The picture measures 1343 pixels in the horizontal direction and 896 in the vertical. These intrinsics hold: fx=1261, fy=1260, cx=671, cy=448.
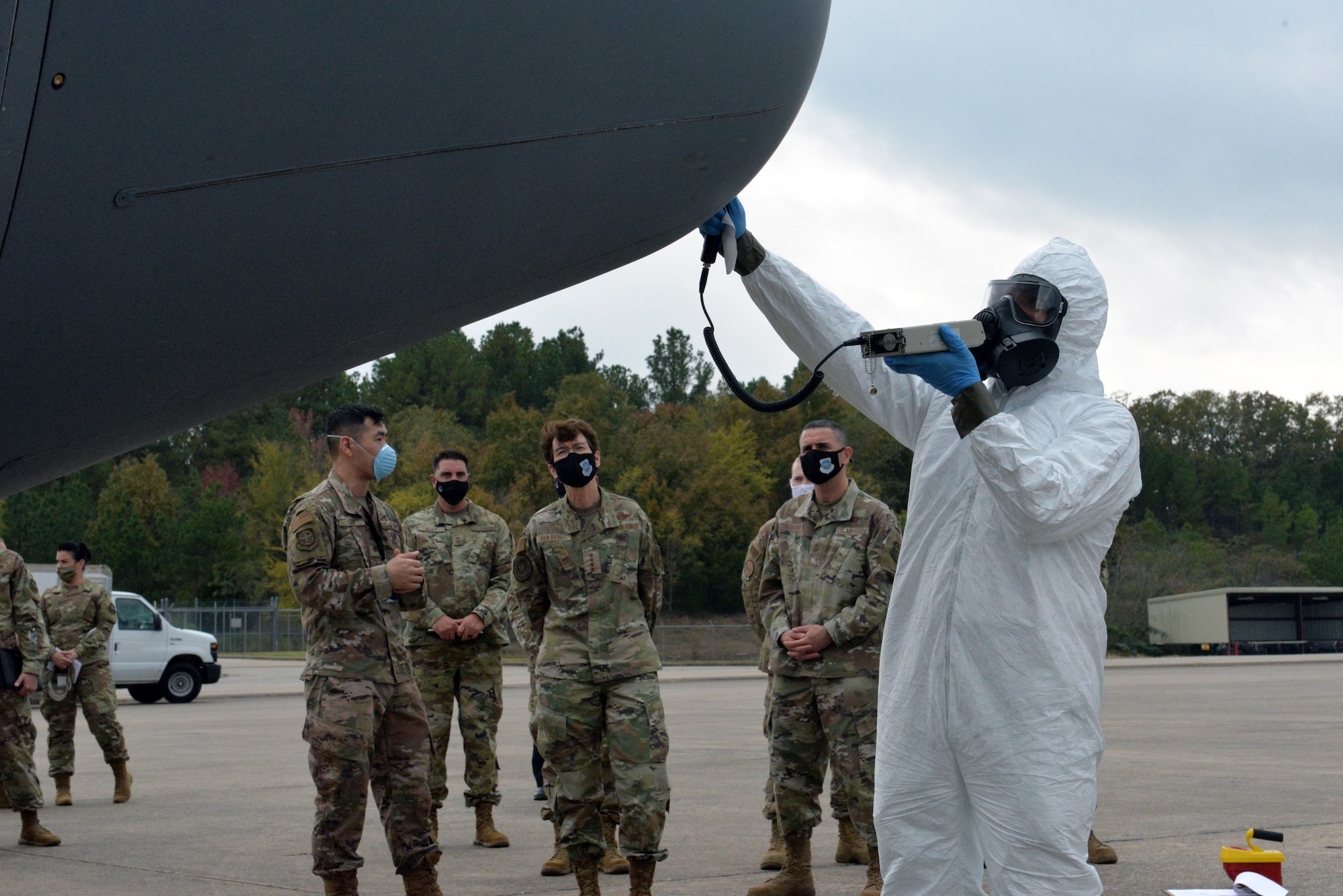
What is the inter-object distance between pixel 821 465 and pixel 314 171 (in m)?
4.48

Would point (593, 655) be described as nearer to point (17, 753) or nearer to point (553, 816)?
Result: point (553, 816)

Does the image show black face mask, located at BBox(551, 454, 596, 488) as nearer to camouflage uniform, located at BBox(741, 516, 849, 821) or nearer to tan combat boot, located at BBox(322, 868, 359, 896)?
camouflage uniform, located at BBox(741, 516, 849, 821)

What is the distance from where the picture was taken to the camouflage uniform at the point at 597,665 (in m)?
5.27

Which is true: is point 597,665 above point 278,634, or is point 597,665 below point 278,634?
above

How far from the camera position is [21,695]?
7957 millimetres

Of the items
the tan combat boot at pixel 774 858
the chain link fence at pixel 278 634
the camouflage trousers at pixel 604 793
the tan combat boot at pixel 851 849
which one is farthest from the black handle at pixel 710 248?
the chain link fence at pixel 278 634

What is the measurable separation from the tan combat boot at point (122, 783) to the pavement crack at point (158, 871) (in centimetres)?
188

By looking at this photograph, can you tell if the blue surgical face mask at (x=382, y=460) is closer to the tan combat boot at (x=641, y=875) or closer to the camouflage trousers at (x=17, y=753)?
the tan combat boot at (x=641, y=875)

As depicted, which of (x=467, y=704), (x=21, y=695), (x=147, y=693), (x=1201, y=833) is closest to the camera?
(x=1201, y=833)

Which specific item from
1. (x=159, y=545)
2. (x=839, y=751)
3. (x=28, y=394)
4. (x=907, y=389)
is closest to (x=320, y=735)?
(x=839, y=751)

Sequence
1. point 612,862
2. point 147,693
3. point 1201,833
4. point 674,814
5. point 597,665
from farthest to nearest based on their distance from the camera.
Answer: point 147,693
point 674,814
point 1201,833
point 612,862
point 597,665

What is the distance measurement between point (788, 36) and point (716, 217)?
3.71 feet

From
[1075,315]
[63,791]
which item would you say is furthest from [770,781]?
[63,791]

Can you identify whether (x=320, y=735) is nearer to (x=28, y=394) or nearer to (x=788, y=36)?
(x=28, y=394)
